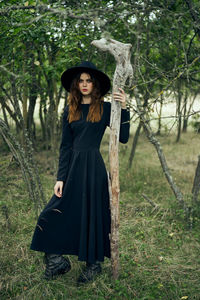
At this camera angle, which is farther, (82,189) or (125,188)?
(125,188)

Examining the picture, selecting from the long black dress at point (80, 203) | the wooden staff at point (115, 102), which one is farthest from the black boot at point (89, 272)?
the wooden staff at point (115, 102)

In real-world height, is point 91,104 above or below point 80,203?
above

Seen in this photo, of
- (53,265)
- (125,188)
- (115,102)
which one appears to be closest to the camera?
(115,102)

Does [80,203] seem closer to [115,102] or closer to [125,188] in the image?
[115,102]

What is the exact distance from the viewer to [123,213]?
4367mm

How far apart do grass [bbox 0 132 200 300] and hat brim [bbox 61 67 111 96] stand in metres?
1.20

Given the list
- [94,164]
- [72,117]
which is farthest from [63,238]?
[72,117]

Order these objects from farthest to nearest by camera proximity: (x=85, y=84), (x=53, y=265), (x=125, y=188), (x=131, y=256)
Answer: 1. (x=125, y=188)
2. (x=131, y=256)
3. (x=53, y=265)
4. (x=85, y=84)

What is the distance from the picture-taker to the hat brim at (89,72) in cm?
265

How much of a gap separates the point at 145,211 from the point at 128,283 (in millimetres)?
1606

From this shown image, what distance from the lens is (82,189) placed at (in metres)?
2.69

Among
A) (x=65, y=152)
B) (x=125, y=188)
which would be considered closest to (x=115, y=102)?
(x=65, y=152)

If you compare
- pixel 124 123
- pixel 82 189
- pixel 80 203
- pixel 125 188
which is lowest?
pixel 125 188

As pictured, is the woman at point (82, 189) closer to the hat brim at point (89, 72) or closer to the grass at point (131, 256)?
the hat brim at point (89, 72)
